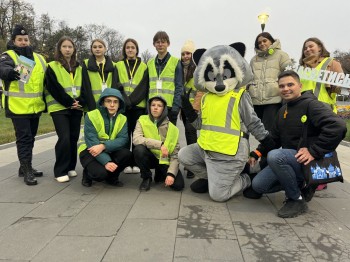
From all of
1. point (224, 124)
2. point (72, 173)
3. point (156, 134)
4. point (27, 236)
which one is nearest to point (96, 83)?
point (156, 134)

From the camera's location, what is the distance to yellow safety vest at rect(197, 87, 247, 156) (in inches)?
148

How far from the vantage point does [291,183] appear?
334cm

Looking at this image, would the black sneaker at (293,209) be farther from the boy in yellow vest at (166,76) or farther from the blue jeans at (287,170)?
the boy in yellow vest at (166,76)

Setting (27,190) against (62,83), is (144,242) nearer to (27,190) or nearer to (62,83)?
(27,190)

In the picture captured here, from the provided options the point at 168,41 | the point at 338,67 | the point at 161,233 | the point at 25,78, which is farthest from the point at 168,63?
the point at 161,233

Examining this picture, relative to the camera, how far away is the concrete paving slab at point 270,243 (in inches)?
96.3

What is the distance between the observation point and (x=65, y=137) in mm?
4414

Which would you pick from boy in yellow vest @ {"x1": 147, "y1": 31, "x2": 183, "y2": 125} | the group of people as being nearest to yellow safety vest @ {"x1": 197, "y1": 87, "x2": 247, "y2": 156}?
the group of people

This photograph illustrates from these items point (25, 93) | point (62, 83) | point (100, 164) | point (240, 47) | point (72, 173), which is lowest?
point (72, 173)

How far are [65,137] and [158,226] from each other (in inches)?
84.9

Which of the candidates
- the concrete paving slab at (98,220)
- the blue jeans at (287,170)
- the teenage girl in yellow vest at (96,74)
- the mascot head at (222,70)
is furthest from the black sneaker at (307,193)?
the teenage girl in yellow vest at (96,74)

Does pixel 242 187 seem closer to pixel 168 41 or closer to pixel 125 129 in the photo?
pixel 125 129

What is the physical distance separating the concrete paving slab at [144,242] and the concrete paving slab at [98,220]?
0.11 metres

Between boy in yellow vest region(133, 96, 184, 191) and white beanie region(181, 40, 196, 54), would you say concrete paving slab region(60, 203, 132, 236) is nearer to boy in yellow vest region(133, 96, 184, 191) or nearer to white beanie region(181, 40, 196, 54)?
boy in yellow vest region(133, 96, 184, 191)
